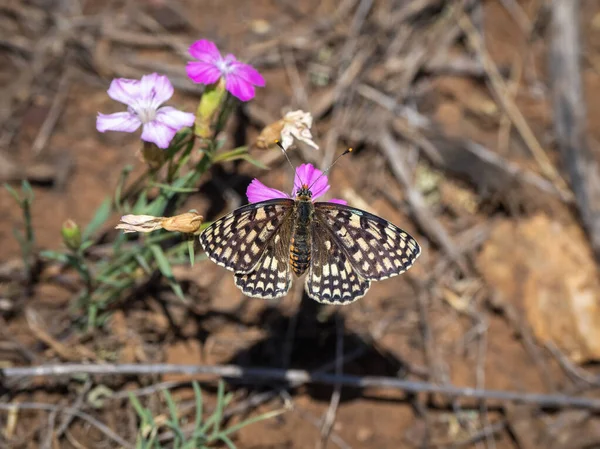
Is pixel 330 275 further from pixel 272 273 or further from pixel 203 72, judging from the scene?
pixel 203 72

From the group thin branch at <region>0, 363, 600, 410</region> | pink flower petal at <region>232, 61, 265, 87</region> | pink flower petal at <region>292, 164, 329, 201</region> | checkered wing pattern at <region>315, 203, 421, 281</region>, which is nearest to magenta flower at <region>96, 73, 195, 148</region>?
pink flower petal at <region>232, 61, 265, 87</region>

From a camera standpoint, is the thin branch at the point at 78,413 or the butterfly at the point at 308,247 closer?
the butterfly at the point at 308,247

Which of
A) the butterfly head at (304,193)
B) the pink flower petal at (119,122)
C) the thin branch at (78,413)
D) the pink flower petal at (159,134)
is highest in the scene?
the pink flower petal at (119,122)

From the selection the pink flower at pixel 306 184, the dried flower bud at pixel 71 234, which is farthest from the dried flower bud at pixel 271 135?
the dried flower bud at pixel 71 234

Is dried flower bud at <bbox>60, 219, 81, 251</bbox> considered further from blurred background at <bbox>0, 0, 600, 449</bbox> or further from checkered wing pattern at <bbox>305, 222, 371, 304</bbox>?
checkered wing pattern at <bbox>305, 222, 371, 304</bbox>

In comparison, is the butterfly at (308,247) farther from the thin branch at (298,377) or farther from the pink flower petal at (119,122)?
the thin branch at (298,377)

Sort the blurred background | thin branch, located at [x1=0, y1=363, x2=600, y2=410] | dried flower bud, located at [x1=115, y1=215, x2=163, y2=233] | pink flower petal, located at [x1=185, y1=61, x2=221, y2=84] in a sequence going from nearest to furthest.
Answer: dried flower bud, located at [x1=115, y1=215, x2=163, y2=233]
pink flower petal, located at [x1=185, y1=61, x2=221, y2=84]
thin branch, located at [x1=0, y1=363, x2=600, y2=410]
the blurred background
